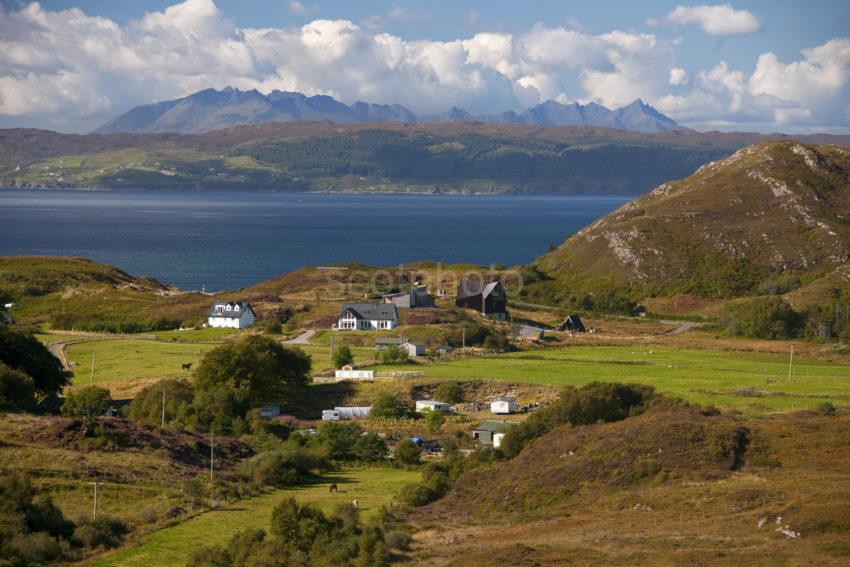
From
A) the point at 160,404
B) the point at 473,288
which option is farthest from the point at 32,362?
the point at 473,288

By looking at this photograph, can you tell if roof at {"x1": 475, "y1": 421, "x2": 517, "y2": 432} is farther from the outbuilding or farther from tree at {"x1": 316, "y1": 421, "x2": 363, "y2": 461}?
tree at {"x1": 316, "y1": 421, "x2": 363, "y2": 461}

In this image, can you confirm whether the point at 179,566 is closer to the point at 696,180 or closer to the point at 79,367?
the point at 79,367

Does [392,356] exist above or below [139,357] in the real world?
above

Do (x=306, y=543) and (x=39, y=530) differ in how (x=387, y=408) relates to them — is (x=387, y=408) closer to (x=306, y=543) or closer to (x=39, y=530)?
(x=306, y=543)

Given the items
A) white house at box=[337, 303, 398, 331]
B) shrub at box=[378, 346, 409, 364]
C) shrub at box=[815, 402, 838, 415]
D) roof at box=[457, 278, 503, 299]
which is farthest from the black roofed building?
shrub at box=[815, 402, 838, 415]

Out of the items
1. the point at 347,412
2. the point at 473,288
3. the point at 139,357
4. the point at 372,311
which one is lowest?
the point at 347,412

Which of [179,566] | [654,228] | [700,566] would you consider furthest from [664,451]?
[654,228]

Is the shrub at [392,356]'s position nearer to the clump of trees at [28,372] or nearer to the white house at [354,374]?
the white house at [354,374]
